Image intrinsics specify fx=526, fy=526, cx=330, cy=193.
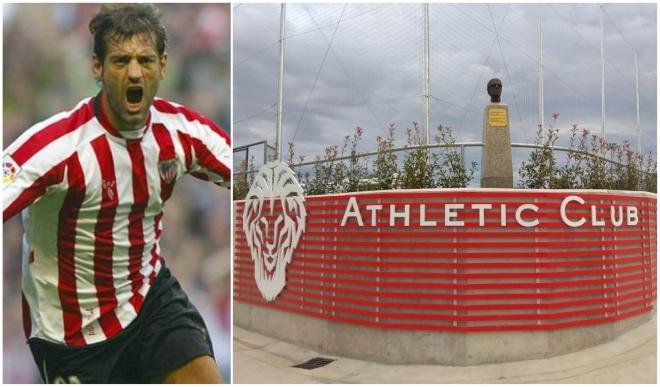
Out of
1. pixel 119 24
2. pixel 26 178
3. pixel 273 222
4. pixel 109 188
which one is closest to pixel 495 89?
pixel 273 222

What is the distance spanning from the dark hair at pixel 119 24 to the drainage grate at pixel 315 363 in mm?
4966

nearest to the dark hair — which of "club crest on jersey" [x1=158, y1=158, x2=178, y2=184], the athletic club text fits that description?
"club crest on jersey" [x1=158, y1=158, x2=178, y2=184]

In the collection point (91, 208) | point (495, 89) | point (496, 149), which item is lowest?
point (91, 208)

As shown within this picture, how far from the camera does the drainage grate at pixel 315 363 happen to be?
6734 millimetres

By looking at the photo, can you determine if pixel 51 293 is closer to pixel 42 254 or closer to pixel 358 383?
pixel 42 254

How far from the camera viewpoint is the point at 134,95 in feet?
9.00

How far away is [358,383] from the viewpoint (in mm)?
6078

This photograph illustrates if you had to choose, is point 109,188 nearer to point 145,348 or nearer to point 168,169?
point 168,169

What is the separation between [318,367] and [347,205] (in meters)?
2.14

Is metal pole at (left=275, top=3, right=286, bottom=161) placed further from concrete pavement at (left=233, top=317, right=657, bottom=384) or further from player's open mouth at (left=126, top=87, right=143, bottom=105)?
player's open mouth at (left=126, top=87, right=143, bottom=105)

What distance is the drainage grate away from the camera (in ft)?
22.1

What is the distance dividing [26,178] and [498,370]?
215 inches

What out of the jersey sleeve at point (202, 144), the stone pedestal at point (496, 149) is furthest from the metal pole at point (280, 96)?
the jersey sleeve at point (202, 144)

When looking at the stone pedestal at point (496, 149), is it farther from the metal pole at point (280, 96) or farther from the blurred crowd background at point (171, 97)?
the blurred crowd background at point (171, 97)
